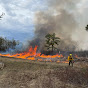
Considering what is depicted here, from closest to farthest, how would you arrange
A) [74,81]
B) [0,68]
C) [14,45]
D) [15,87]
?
1. [15,87]
2. [74,81]
3. [0,68]
4. [14,45]

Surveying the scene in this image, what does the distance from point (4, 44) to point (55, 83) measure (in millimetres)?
63141

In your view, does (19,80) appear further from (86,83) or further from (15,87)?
(86,83)

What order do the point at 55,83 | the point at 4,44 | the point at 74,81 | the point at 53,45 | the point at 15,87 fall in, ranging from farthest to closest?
the point at 4,44
the point at 53,45
the point at 74,81
the point at 55,83
the point at 15,87

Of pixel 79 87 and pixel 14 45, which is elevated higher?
pixel 14 45

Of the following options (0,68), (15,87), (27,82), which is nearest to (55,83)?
(27,82)

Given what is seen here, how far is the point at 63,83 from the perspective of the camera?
1034 cm

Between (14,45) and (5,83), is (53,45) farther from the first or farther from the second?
(5,83)

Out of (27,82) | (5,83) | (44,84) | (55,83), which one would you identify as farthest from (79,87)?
(5,83)

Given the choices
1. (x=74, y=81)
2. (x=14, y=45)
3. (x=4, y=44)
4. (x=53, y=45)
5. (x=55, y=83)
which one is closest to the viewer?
(x=55, y=83)

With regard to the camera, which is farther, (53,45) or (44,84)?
(53,45)

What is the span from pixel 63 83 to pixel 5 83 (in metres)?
5.80

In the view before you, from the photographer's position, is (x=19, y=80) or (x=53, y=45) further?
(x=53, y=45)

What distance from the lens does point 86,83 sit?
1041cm

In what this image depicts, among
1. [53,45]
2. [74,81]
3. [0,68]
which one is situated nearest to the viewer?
[74,81]
